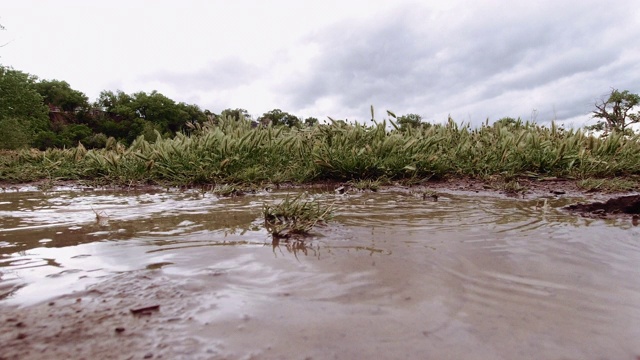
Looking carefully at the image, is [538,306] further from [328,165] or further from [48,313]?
[328,165]

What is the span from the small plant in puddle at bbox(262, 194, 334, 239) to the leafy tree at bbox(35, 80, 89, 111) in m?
60.2

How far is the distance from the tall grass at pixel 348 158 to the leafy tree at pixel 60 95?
55382mm

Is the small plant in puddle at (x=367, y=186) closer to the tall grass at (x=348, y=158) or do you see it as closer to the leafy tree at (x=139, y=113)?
the tall grass at (x=348, y=158)

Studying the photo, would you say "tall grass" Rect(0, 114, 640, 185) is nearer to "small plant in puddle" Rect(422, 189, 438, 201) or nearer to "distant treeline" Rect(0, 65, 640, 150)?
"small plant in puddle" Rect(422, 189, 438, 201)

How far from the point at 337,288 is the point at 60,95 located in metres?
61.5

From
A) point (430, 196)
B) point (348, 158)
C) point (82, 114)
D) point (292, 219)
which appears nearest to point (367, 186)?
point (348, 158)

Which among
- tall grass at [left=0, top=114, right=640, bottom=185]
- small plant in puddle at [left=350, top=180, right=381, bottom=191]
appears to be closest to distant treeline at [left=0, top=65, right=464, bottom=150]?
tall grass at [left=0, top=114, right=640, bottom=185]

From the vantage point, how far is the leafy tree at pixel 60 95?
50281 mm

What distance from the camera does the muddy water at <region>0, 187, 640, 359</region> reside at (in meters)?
0.81

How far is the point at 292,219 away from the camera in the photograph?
199cm

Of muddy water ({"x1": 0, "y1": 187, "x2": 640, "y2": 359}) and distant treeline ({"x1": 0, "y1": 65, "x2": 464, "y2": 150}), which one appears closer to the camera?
muddy water ({"x1": 0, "y1": 187, "x2": 640, "y2": 359})

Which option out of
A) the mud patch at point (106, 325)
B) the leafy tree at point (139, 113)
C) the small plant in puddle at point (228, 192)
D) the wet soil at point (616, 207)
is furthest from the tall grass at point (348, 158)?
the leafy tree at point (139, 113)

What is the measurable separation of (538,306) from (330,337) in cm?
59

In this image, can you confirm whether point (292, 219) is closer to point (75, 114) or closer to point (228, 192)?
point (228, 192)
